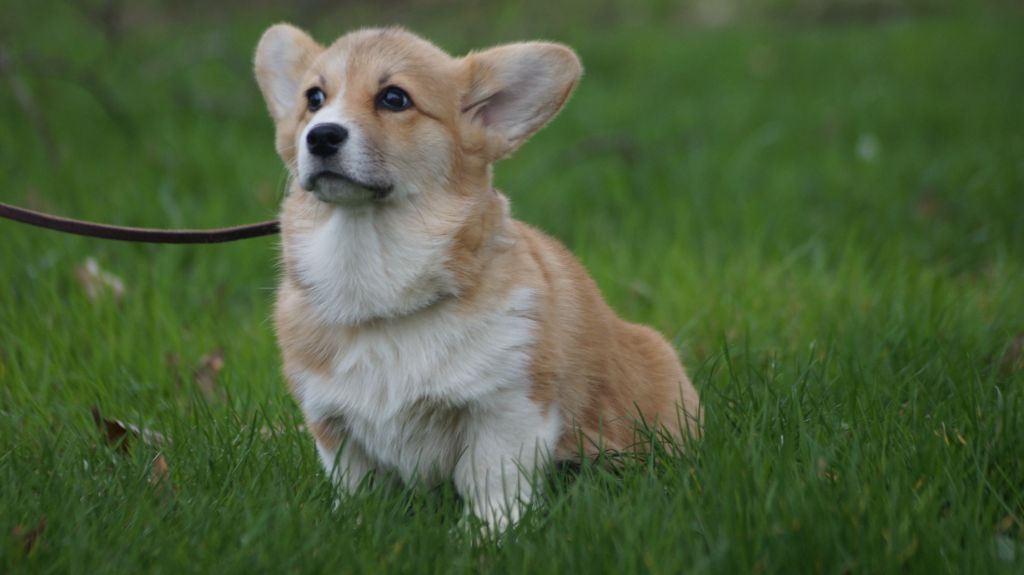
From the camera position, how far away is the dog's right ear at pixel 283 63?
130 inches

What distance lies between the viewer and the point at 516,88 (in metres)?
3.17

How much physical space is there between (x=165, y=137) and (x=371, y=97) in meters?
3.69

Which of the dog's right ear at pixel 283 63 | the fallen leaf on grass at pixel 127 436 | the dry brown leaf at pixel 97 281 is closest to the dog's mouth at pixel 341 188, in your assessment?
the dog's right ear at pixel 283 63

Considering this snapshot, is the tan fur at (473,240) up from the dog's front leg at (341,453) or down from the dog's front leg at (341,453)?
up

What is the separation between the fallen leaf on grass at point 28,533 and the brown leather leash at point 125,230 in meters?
0.95

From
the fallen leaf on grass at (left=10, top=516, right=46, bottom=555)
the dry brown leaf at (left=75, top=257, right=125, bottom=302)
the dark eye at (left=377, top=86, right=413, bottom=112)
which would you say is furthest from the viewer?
the dry brown leaf at (left=75, top=257, right=125, bottom=302)

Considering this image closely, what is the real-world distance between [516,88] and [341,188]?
63 centimetres

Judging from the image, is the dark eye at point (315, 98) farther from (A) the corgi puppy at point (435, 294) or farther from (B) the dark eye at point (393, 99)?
(B) the dark eye at point (393, 99)

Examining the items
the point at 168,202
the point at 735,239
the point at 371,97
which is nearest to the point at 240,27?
the point at 168,202

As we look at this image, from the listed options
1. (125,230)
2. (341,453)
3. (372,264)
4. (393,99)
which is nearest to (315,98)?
(393,99)

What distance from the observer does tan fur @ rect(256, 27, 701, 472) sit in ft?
9.37

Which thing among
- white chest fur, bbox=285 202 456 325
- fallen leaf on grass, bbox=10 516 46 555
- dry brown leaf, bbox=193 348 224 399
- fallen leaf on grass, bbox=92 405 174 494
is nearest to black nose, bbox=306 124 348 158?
white chest fur, bbox=285 202 456 325

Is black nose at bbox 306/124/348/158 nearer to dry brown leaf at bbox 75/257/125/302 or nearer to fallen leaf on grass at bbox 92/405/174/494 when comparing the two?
fallen leaf on grass at bbox 92/405/174/494

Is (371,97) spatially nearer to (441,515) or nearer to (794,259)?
(441,515)
